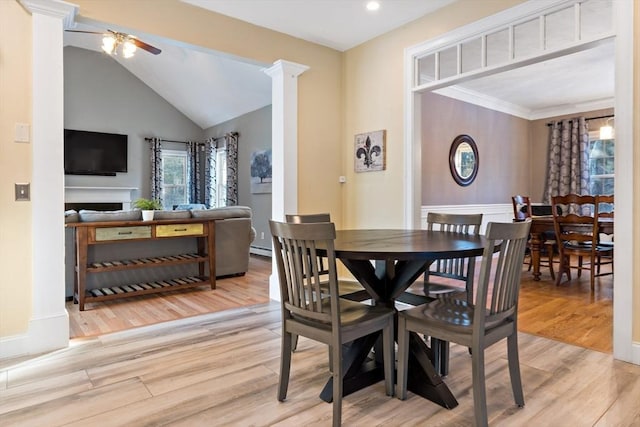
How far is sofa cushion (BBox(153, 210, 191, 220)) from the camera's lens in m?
4.17

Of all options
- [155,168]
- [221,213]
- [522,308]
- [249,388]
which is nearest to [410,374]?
[249,388]

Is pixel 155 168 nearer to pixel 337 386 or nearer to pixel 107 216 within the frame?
pixel 107 216

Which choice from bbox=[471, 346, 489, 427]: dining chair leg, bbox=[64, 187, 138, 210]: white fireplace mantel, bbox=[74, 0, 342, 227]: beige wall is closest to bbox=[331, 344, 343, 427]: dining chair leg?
bbox=[471, 346, 489, 427]: dining chair leg

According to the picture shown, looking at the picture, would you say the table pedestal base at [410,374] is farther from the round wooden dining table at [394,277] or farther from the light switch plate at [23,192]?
the light switch plate at [23,192]

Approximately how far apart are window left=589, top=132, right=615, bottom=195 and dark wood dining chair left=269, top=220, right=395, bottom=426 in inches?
261

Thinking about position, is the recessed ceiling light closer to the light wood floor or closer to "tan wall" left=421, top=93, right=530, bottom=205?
"tan wall" left=421, top=93, right=530, bottom=205

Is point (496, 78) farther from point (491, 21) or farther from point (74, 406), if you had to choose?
point (74, 406)

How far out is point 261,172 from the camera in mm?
7121

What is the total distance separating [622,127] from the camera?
2.40m

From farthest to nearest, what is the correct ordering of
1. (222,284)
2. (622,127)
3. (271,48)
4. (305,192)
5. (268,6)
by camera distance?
(222,284) → (305,192) → (271,48) → (268,6) → (622,127)

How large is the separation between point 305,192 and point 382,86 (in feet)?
4.43

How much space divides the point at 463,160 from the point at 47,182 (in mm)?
5262

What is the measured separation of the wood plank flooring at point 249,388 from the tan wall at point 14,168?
37 cm

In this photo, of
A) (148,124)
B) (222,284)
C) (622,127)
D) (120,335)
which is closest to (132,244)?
(222,284)
